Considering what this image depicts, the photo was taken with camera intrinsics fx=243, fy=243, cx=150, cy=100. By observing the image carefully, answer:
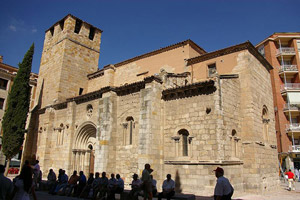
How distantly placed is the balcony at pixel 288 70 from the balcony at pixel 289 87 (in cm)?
130

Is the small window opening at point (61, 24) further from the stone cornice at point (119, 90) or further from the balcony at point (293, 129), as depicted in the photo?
the balcony at point (293, 129)

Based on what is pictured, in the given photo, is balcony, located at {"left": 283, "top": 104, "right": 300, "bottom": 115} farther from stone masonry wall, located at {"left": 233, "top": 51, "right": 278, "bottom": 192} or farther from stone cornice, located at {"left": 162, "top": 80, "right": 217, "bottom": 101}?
stone cornice, located at {"left": 162, "top": 80, "right": 217, "bottom": 101}

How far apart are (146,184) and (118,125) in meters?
7.07

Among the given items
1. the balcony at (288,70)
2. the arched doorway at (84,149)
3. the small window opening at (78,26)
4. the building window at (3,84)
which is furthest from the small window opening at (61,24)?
the balcony at (288,70)

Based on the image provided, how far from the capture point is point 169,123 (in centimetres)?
1298

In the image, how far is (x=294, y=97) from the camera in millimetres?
25906

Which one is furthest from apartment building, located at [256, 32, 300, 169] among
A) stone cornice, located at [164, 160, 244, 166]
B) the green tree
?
the green tree

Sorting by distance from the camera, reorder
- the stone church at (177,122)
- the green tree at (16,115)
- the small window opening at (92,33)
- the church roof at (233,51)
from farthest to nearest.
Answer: the small window opening at (92,33) < the green tree at (16,115) < the church roof at (233,51) < the stone church at (177,122)

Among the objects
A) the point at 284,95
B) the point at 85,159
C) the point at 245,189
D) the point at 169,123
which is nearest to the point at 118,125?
the point at 169,123

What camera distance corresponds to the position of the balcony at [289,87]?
1035 inches

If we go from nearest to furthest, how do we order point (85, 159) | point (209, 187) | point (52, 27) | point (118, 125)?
1. point (209, 187)
2. point (118, 125)
3. point (85, 159)
4. point (52, 27)

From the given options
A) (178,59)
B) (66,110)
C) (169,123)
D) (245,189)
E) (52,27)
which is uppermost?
(52,27)

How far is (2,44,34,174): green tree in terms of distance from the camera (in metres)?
19.2

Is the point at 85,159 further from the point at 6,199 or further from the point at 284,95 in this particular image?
the point at 284,95
